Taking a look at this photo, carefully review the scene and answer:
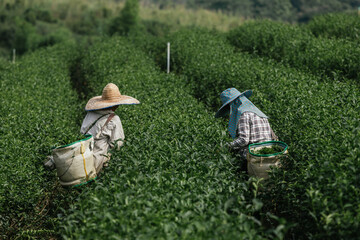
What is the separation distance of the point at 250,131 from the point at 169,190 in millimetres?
→ 1864

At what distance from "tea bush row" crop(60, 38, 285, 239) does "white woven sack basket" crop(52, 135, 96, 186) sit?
242 mm

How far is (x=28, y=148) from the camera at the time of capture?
18.2ft

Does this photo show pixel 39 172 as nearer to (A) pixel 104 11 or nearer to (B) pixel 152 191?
(B) pixel 152 191

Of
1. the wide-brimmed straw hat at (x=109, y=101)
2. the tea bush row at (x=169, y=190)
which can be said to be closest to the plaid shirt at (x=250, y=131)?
the tea bush row at (x=169, y=190)

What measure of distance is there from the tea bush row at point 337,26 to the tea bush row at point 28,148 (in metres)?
9.46

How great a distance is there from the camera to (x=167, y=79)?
32.5 ft

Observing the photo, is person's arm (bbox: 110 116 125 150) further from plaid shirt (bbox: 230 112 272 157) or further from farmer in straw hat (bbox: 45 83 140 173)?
plaid shirt (bbox: 230 112 272 157)

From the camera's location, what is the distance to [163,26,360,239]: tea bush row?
352cm

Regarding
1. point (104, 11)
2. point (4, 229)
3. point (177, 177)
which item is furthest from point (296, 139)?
point (104, 11)

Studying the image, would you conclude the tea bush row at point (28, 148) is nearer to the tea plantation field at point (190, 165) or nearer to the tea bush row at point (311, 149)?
the tea plantation field at point (190, 165)

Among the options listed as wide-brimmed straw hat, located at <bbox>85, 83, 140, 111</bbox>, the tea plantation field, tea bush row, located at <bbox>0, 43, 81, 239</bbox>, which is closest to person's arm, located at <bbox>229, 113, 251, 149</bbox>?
the tea plantation field

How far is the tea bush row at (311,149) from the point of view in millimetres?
3518

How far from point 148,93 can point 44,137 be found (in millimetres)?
2866

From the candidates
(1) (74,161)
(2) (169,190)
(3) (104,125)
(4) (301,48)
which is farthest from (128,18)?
(2) (169,190)
